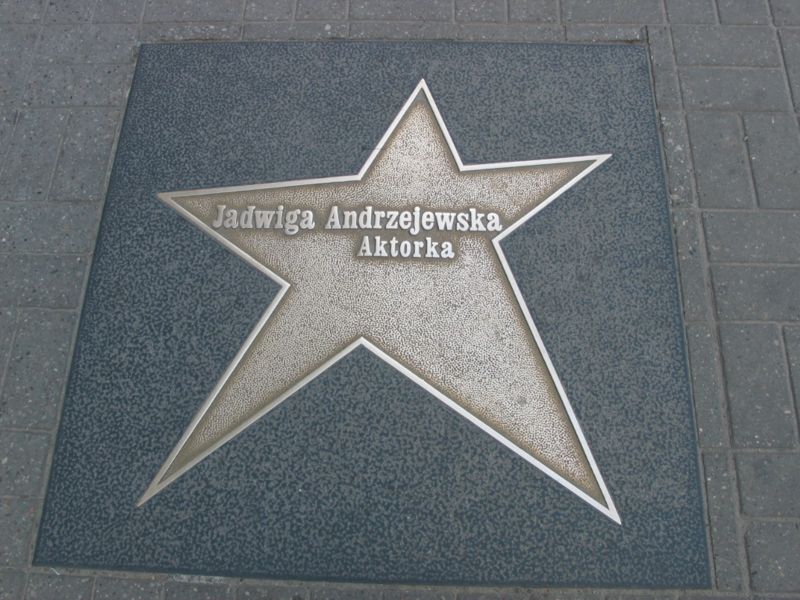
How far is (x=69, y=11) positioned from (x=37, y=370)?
156 cm

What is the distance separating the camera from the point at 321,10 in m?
2.43

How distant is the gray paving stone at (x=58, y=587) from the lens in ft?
5.89

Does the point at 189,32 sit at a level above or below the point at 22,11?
below

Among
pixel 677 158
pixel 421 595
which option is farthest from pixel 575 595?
pixel 677 158

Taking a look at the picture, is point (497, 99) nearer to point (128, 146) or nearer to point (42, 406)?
point (128, 146)

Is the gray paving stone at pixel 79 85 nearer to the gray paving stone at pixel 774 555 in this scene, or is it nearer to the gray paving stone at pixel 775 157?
the gray paving stone at pixel 775 157

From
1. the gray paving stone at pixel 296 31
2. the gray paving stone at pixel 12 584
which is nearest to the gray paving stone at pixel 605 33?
the gray paving stone at pixel 296 31

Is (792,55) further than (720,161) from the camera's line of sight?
Yes

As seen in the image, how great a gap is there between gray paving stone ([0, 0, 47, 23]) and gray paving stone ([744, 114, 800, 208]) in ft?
9.62

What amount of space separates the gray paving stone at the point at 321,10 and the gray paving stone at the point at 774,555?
239 cm

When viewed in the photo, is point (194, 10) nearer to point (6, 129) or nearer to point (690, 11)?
point (6, 129)

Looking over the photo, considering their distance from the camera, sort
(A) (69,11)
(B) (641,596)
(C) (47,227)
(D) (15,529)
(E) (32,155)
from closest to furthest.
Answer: (B) (641,596)
(D) (15,529)
(C) (47,227)
(E) (32,155)
(A) (69,11)

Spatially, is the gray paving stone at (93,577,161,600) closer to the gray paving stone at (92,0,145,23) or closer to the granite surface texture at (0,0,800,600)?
the granite surface texture at (0,0,800,600)

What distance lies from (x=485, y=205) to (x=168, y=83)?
4.47 ft
